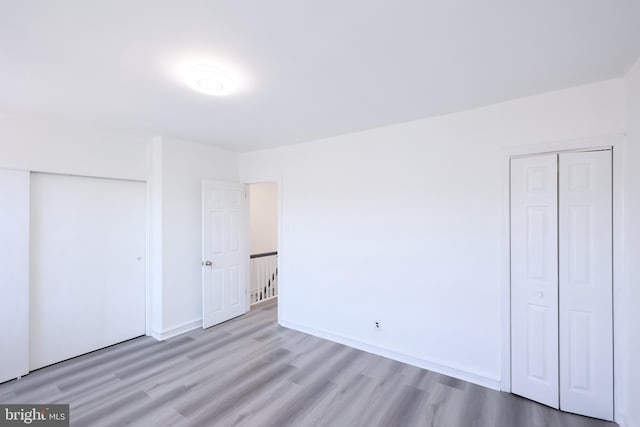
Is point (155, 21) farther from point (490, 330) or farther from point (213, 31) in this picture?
point (490, 330)

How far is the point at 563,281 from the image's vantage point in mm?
2318

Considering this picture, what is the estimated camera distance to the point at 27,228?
2.87 metres

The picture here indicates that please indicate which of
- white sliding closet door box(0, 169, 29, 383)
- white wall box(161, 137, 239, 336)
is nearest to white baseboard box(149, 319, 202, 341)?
white wall box(161, 137, 239, 336)

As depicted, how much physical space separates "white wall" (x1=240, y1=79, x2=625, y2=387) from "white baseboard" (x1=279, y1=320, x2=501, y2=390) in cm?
2

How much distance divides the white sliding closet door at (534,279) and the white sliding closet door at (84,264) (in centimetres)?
426

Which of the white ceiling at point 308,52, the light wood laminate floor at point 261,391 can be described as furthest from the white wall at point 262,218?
the white ceiling at point 308,52

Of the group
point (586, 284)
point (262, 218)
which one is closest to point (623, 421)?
point (586, 284)

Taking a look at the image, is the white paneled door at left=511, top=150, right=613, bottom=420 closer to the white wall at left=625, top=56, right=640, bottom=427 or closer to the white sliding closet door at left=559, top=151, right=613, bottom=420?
the white sliding closet door at left=559, top=151, right=613, bottom=420

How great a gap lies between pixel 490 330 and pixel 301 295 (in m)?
2.28

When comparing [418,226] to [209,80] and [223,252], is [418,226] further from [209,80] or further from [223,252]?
[223,252]

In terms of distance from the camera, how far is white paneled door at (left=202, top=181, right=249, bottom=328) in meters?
4.07

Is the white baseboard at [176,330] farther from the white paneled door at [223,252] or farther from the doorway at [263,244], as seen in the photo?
the doorway at [263,244]

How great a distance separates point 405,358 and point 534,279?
151cm

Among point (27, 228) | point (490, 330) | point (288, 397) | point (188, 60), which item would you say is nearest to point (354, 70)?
point (188, 60)
